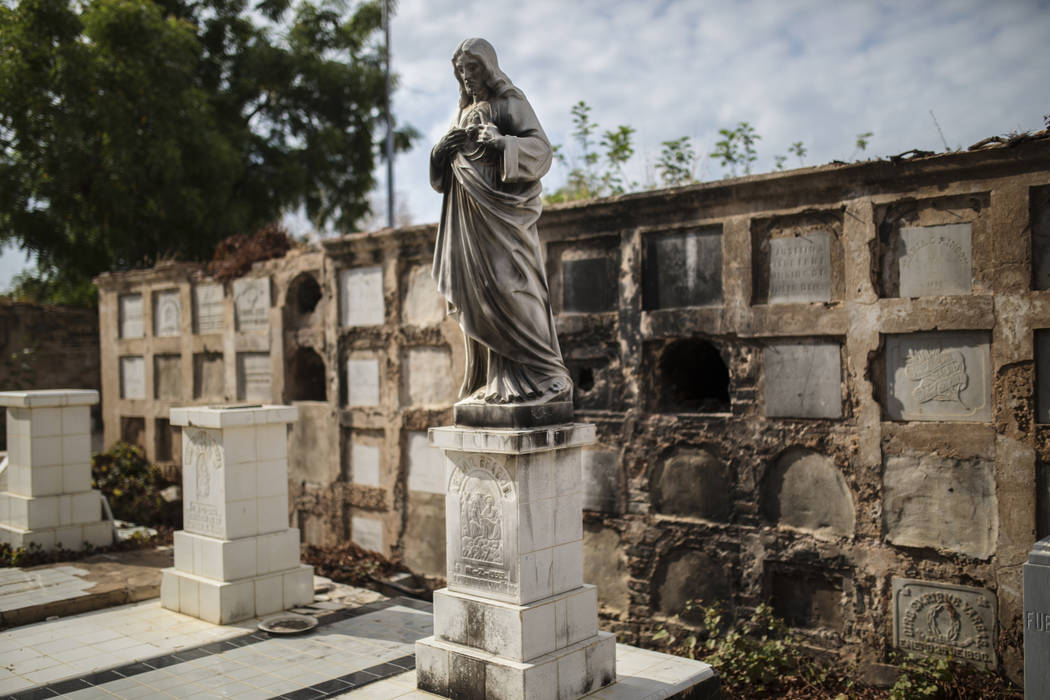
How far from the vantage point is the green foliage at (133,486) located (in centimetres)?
1127

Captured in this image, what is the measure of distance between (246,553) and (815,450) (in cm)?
474

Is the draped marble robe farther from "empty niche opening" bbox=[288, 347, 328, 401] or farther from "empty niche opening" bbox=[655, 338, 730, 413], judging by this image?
"empty niche opening" bbox=[288, 347, 328, 401]

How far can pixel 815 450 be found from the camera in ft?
22.5

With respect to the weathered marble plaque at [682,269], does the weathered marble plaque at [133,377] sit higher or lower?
lower

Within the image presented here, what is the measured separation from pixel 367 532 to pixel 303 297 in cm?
330

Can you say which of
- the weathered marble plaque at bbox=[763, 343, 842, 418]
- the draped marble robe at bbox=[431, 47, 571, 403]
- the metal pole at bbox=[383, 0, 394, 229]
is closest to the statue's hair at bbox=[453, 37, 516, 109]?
the draped marble robe at bbox=[431, 47, 571, 403]

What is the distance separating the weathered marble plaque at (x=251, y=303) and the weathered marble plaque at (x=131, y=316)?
8.01ft

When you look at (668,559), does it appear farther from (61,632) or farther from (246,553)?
(61,632)

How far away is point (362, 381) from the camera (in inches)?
393

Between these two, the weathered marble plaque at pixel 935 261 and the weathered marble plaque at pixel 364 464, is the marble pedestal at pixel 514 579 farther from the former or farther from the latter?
the weathered marble plaque at pixel 364 464

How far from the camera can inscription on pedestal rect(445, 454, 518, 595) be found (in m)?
4.89

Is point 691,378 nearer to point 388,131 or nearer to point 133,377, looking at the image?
point 133,377

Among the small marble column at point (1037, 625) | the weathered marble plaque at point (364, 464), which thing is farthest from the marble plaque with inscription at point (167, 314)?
the small marble column at point (1037, 625)

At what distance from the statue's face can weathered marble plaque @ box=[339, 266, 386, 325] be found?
15.6 feet
